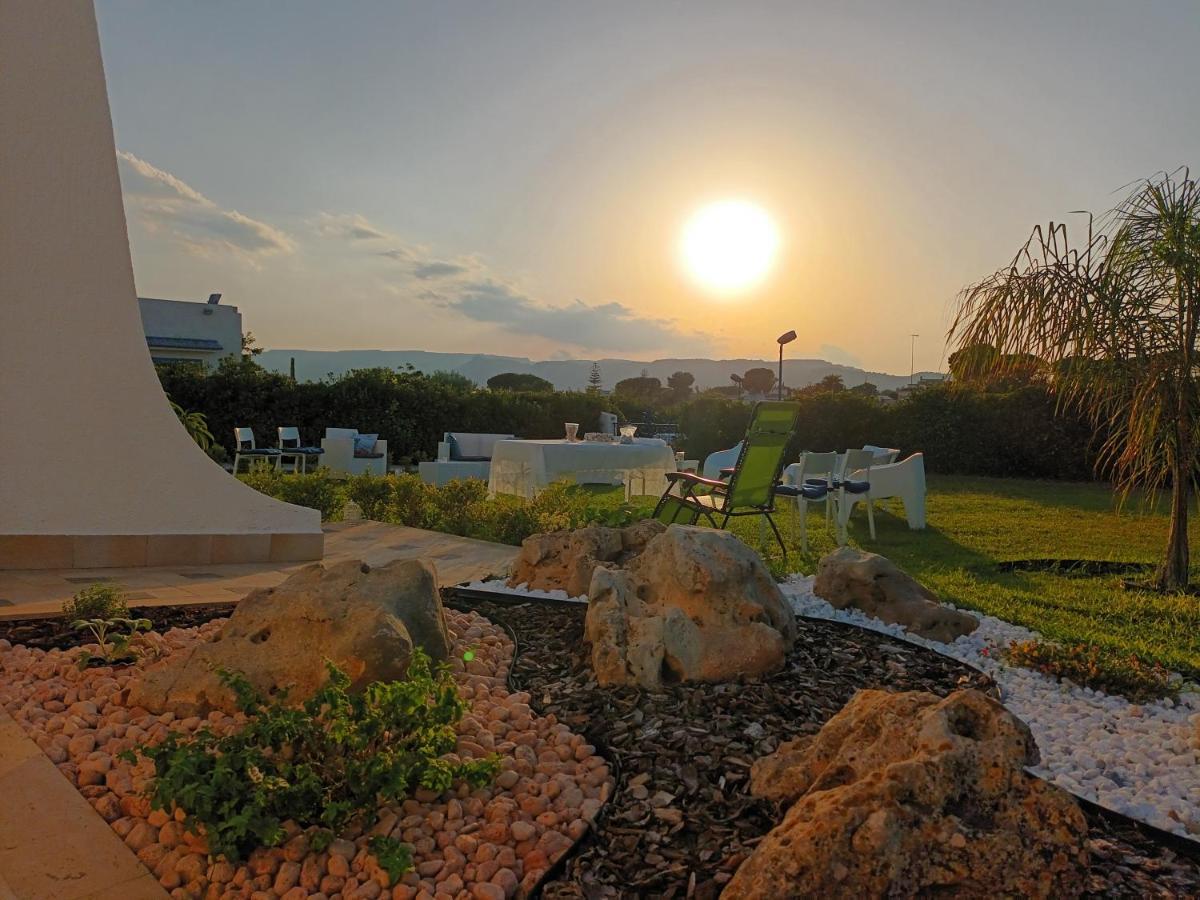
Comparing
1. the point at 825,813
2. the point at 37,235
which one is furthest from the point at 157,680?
the point at 37,235

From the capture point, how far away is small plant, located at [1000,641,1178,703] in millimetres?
3090

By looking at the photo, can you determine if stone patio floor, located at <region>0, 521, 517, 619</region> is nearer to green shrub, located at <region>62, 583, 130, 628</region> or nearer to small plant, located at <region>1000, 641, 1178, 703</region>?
green shrub, located at <region>62, 583, 130, 628</region>

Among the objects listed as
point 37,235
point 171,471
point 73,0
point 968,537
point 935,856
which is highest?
point 73,0

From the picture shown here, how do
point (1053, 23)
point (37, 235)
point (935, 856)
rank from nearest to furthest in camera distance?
point (935, 856)
point (37, 235)
point (1053, 23)

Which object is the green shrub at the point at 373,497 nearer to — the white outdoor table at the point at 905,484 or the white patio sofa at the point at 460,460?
the white patio sofa at the point at 460,460

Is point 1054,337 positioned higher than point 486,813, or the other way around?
point 1054,337

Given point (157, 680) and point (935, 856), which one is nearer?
point (935, 856)

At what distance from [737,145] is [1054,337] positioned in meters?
3.73

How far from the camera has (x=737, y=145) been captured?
797 centimetres

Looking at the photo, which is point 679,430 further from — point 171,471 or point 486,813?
point 486,813

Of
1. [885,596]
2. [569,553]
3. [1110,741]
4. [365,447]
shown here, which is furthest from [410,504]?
[1110,741]

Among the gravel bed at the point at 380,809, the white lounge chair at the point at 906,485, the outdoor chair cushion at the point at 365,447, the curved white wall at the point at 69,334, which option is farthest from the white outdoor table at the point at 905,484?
the outdoor chair cushion at the point at 365,447

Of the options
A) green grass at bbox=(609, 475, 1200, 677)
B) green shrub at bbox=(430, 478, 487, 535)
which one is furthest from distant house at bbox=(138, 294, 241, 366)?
green grass at bbox=(609, 475, 1200, 677)

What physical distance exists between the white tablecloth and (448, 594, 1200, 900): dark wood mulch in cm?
573
